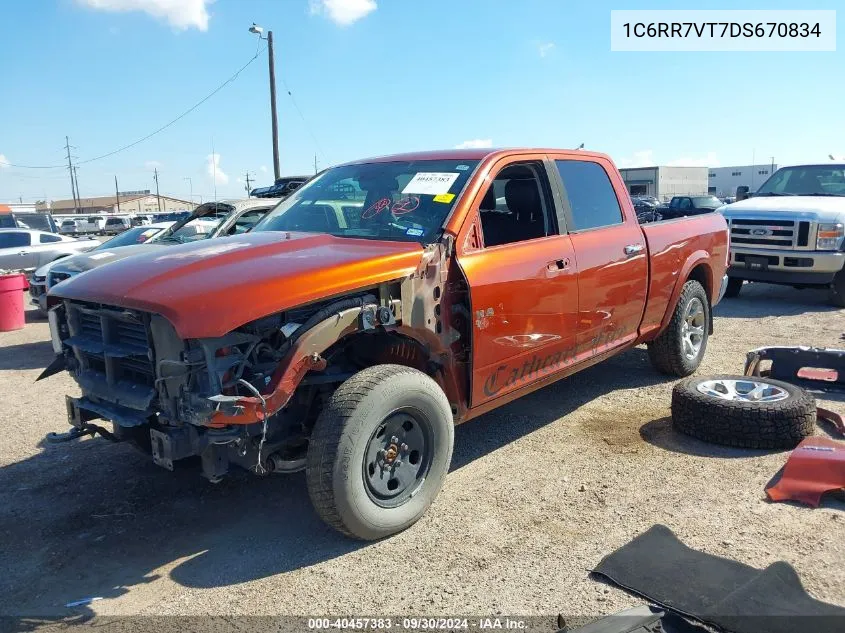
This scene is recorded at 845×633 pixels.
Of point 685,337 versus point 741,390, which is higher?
point 685,337

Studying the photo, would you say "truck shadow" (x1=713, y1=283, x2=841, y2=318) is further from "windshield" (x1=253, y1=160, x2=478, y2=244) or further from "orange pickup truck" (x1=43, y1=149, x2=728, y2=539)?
"windshield" (x1=253, y1=160, x2=478, y2=244)

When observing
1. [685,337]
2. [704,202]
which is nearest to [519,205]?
[685,337]

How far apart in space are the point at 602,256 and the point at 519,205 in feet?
2.24

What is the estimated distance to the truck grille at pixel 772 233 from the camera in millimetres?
9516

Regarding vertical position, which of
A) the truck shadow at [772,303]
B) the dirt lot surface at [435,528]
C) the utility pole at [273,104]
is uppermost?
the utility pole at [273,104]

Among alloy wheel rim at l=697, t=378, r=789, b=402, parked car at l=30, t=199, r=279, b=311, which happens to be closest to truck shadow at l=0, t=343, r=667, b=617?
alloy wheel rim at l=697, t=378, r=789, b=402

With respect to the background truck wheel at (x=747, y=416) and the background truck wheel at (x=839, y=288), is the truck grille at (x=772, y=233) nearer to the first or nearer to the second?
the background truck wheel at (x=839, y=288)

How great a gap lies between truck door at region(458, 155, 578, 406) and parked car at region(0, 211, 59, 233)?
1611 centimetres

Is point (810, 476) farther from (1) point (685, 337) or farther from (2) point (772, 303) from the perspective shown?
(2) point (772, 303)

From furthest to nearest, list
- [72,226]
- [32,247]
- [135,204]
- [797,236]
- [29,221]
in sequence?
[135,204], [72,226], [29,221], [32,247], [797,236]

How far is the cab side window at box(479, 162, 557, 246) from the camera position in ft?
14.5

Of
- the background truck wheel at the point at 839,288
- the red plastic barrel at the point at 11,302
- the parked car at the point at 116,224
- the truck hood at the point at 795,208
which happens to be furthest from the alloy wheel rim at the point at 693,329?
the parked car at the point at 116,224

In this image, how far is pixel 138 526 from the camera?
374cm

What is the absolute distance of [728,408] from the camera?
4.45 metres
